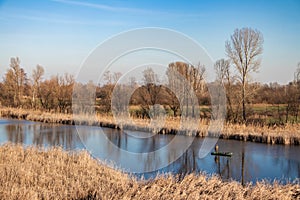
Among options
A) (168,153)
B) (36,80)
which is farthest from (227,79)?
(36,80)

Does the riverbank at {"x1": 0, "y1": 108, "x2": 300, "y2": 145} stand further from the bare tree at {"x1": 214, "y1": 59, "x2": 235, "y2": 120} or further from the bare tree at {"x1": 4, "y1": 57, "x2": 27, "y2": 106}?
the bare tree at {"x1": 4, "y1": 57, "x2": 27, "y2": 106}

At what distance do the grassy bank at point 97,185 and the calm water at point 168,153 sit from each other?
4.49 feet

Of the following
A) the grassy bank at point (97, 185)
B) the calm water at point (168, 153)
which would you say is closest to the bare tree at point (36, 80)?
the calm water at point (168, 153)

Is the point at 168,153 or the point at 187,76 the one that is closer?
the point at 168,153

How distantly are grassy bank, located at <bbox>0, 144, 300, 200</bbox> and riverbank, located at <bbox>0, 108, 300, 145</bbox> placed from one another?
619 cm

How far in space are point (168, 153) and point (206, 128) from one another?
379cm

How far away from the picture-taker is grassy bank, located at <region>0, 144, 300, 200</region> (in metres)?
4.72

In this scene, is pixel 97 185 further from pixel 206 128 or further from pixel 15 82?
pixel 15 82

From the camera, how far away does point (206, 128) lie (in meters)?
13.4

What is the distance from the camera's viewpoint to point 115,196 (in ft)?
14.8

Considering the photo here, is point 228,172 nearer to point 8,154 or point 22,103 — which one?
point 8,154

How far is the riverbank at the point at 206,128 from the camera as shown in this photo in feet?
38.4

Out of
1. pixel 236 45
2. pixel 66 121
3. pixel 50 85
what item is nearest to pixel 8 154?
pixel 66 121

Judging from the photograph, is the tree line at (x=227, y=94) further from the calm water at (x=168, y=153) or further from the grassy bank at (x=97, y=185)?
the grassy bank at (x=97, y=185)
